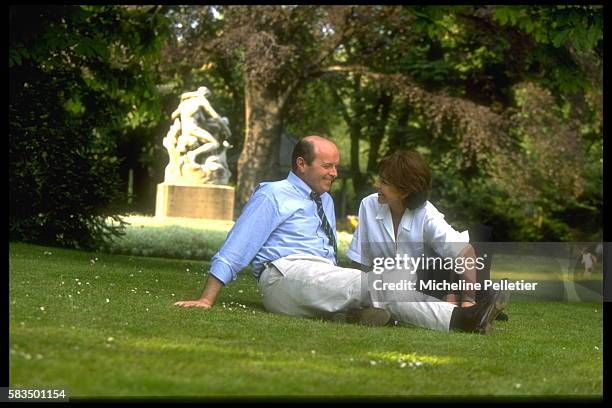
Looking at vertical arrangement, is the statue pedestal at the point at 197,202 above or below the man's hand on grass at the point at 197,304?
above

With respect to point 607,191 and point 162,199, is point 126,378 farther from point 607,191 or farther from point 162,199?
point 162,199

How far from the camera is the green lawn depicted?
4047 millimetres

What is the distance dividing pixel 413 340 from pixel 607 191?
2818mm

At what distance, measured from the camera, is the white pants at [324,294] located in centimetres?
611

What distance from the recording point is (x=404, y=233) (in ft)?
20.5

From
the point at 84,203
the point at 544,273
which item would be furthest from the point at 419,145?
the point at 544,273

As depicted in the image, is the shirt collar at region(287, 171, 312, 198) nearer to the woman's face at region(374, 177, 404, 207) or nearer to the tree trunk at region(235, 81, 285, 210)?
the woman's face at region(374, 177, 404, 207)

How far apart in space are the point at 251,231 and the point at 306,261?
356 millimetres

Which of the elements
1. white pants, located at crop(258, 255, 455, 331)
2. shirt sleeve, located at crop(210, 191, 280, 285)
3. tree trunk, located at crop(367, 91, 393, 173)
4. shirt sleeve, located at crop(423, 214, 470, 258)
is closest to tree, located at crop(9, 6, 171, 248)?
shirt sleeve, located at crop(210, 191, 280, 285)

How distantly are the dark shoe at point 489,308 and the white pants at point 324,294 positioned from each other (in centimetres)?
16

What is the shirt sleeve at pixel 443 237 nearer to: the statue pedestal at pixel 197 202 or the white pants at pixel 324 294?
the white pants at pixel 324 294

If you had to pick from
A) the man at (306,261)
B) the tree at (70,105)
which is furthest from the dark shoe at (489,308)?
the tree at (70,105)

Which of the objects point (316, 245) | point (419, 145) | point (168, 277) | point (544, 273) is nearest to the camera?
point (544, 273)

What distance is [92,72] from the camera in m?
11.5
